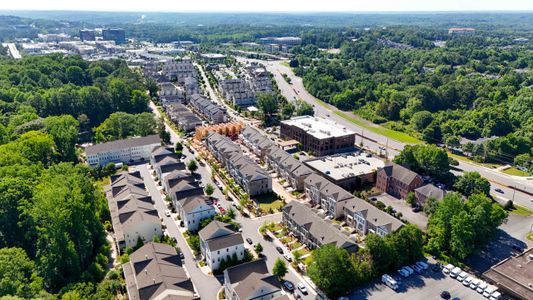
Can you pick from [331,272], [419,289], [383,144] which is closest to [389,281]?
[419,289]

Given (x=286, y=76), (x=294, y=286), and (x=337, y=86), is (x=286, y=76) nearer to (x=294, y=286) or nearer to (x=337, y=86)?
(x=337, y=86)

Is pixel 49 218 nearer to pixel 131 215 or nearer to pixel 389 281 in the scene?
pixel 131 215

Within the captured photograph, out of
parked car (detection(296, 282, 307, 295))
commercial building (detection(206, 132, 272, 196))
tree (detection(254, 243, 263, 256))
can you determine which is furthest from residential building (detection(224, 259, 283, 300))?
commercial building (detection(206, 132, 272, 196))

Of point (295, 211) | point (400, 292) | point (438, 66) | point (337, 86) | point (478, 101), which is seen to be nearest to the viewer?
point (400, 292)

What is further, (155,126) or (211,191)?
(155,126)

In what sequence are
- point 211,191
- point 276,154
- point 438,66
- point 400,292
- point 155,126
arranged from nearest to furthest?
point 400,292
point 211,191
point 276,154
point 155,126
point 438,66

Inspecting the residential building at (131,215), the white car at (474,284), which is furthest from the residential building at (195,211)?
the white car at (474,284)

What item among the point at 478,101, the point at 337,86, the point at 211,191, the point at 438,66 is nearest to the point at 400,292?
the point at 211,191
